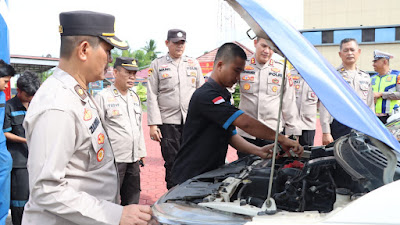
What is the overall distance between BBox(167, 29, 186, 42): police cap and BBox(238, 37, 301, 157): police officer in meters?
0.92

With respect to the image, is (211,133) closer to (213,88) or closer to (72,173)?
(213,88)

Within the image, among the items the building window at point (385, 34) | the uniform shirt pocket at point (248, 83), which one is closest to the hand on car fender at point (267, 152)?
the uniform shirt pocket at point (248, 83)

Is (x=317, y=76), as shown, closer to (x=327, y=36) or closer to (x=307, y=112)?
(x=307, y=112)

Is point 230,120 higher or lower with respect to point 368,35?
lower

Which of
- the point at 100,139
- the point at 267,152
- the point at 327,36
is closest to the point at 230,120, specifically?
the point at 267,152

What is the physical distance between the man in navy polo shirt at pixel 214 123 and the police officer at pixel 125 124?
49.3 inches

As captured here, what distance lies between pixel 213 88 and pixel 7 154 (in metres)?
1.96

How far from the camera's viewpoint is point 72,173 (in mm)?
1521

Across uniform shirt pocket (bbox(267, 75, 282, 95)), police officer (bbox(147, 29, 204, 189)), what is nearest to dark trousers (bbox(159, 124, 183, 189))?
police officer (bbox(147, 29, 204, 189))

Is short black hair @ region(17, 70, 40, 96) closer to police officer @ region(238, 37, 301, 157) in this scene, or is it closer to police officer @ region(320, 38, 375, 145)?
police officer @ region(238, 37, 301, 157)

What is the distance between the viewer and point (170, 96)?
4621 millimetres

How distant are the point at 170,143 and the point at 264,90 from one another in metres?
1.29

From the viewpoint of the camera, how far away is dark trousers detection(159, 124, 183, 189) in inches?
178

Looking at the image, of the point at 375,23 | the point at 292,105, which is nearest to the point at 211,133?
the point at 292,105
